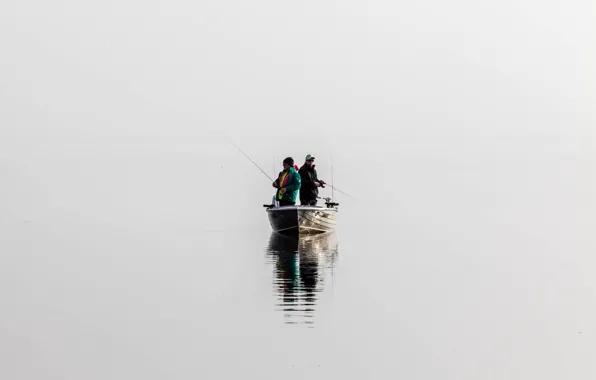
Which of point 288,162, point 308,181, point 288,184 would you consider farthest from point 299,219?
point 288,162

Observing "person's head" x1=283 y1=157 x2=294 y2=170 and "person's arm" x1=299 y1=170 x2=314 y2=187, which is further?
"person's arm" x1=299 y1=170 x2=314 y2=187

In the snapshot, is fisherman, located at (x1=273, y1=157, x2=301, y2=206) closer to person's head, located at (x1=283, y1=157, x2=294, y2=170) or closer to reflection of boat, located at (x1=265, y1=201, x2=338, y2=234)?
person's head, located at (x1=283, y1=157, x2=294, y2=170)

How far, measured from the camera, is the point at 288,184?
34.0 metres

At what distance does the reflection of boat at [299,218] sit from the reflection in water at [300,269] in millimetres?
266

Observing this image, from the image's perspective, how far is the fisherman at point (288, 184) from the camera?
3334 centimetres

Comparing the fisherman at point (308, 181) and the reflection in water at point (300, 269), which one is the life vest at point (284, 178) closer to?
the fisherman at point (308, 181)

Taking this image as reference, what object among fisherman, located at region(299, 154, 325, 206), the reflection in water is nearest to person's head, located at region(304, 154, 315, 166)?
fisherman, located at region(299, 154, 325, 206)

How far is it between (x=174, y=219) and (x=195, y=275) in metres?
27.7

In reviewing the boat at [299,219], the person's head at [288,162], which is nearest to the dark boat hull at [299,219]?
the boat at [299,219]

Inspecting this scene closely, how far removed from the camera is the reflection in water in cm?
1798

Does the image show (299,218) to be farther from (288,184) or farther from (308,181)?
(308,181)

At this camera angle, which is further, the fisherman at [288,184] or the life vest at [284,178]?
the life vest at [284,178]

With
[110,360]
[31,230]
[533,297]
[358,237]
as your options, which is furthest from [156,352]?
[31,230]

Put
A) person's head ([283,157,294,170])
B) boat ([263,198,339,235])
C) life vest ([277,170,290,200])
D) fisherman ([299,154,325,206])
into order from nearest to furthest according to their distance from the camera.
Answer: person's head ([283,157,294,170]) < life vest ([277,170,290,200]) < boat ([263,198,339,235]) < fisherman ([299,154,325,206])
